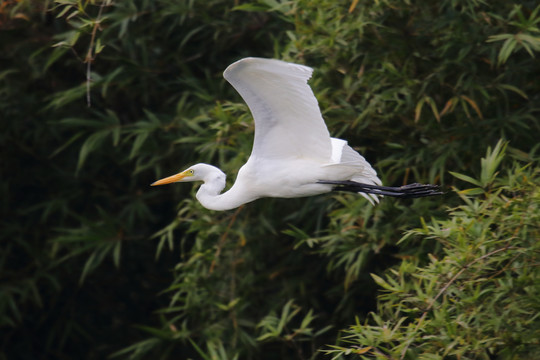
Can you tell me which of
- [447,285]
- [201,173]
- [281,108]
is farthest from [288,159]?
[447,285]

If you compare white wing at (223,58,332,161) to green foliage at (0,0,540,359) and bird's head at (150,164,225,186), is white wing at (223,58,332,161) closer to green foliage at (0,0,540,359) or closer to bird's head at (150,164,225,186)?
bird's head at (150,164,225,186)

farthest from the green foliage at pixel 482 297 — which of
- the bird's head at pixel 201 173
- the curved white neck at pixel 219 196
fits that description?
the bird's head at pixel 201 173

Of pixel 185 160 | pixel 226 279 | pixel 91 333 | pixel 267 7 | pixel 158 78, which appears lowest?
pixel 91 333

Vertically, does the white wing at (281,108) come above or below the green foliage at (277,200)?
above

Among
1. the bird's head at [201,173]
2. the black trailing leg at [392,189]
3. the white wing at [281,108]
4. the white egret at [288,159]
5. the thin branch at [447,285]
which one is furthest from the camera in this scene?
the bird's head at [201,173]

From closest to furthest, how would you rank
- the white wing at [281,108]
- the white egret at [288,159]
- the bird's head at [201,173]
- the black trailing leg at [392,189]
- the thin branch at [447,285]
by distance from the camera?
the thin branch at [447,285], the white wing at [281,108], the white egret at [288,159], the black trailing leg at [392,189], the bird's head at [201,173]

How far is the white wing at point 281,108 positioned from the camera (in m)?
2.43

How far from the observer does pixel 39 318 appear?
5160 millimetres

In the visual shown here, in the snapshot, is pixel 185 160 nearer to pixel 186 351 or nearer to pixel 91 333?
pixel 186 351

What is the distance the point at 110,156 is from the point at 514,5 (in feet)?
8.01

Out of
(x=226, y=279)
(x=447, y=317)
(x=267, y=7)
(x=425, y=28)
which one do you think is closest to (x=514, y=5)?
(x=425, y=28)

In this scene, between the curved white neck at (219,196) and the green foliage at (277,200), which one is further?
the curved white neck at (219,196)

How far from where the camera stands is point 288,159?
2.82 metres

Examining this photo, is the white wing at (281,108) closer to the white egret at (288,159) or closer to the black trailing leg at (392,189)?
the white egret at (288,159)
